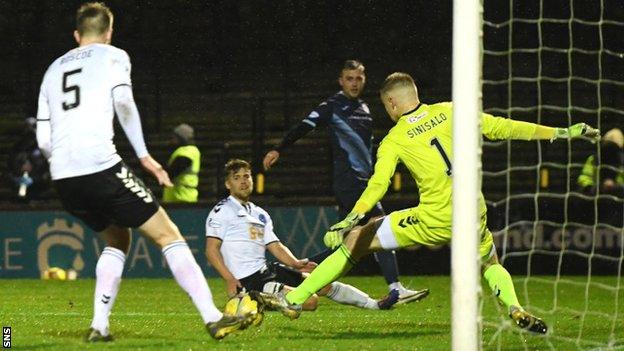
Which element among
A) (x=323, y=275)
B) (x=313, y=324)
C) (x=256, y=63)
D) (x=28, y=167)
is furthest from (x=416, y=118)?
(x=256, y=63)

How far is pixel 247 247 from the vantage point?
9555 mm

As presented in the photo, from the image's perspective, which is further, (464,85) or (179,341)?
(179,341)

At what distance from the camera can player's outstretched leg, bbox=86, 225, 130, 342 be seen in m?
7.20

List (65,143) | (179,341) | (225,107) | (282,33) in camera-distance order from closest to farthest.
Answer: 1. (65,143)
2. (179,341)
3. (225,107)
4. (282,33)

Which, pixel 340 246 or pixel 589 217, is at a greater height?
pixel 340 246

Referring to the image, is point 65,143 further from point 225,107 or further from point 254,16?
point 254,16

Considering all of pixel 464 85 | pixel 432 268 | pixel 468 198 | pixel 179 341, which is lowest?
pixel 432 268

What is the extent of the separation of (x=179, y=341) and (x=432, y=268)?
336 inches

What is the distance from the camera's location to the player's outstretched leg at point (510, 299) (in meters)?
7.61

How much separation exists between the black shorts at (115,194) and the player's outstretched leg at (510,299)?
2134mm

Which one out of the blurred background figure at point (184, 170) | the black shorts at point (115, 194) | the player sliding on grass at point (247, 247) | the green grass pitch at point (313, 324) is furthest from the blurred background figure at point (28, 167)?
the black shorts at point (115, 194)

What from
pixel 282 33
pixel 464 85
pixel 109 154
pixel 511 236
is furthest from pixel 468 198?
pixel 282 33

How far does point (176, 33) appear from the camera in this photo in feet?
79.3

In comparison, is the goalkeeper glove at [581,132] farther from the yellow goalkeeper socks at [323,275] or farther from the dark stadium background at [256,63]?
the dark stadium background at [256,63]
